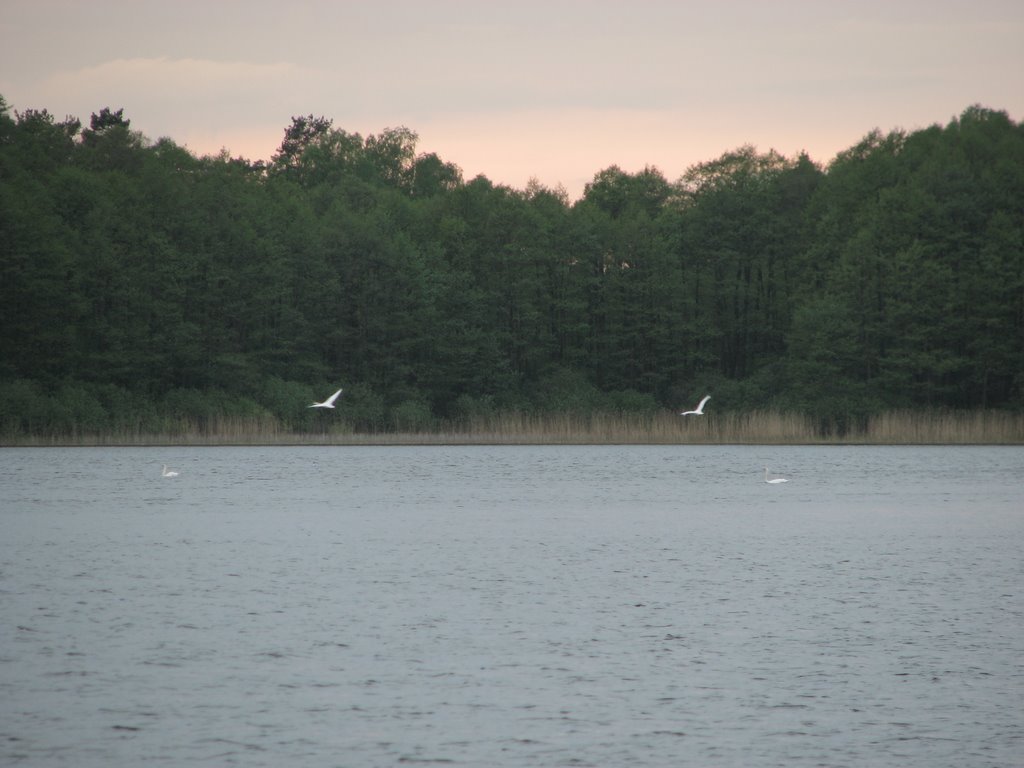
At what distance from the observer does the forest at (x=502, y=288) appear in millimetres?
58781

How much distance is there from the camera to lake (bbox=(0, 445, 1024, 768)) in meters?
8.91

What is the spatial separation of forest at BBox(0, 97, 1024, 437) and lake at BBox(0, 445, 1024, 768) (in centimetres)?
2992

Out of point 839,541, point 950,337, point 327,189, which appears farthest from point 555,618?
point 327,189

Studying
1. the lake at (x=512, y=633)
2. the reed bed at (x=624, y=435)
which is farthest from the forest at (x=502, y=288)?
the lake at (x=512, y=633)

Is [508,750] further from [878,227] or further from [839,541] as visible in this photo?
[878,227]

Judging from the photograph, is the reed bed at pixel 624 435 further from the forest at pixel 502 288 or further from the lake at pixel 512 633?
the lake at pixel 512 633

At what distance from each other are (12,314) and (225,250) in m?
11.5

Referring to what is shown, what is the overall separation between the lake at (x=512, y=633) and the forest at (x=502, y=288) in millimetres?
29919

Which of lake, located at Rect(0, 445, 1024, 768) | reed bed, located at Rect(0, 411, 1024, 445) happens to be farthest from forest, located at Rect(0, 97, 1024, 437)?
lake, located at Rect(0, 445, 1024, 768)

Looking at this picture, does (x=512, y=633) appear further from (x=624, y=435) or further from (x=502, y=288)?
(x=502, y=288)

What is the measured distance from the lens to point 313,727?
9.21m

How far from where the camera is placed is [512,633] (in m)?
12.6

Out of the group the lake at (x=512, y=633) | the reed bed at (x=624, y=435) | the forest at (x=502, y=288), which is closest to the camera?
the lake at (x=512, y=633)

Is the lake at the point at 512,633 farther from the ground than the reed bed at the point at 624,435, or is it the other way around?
the reed bed at the point at 624,435
